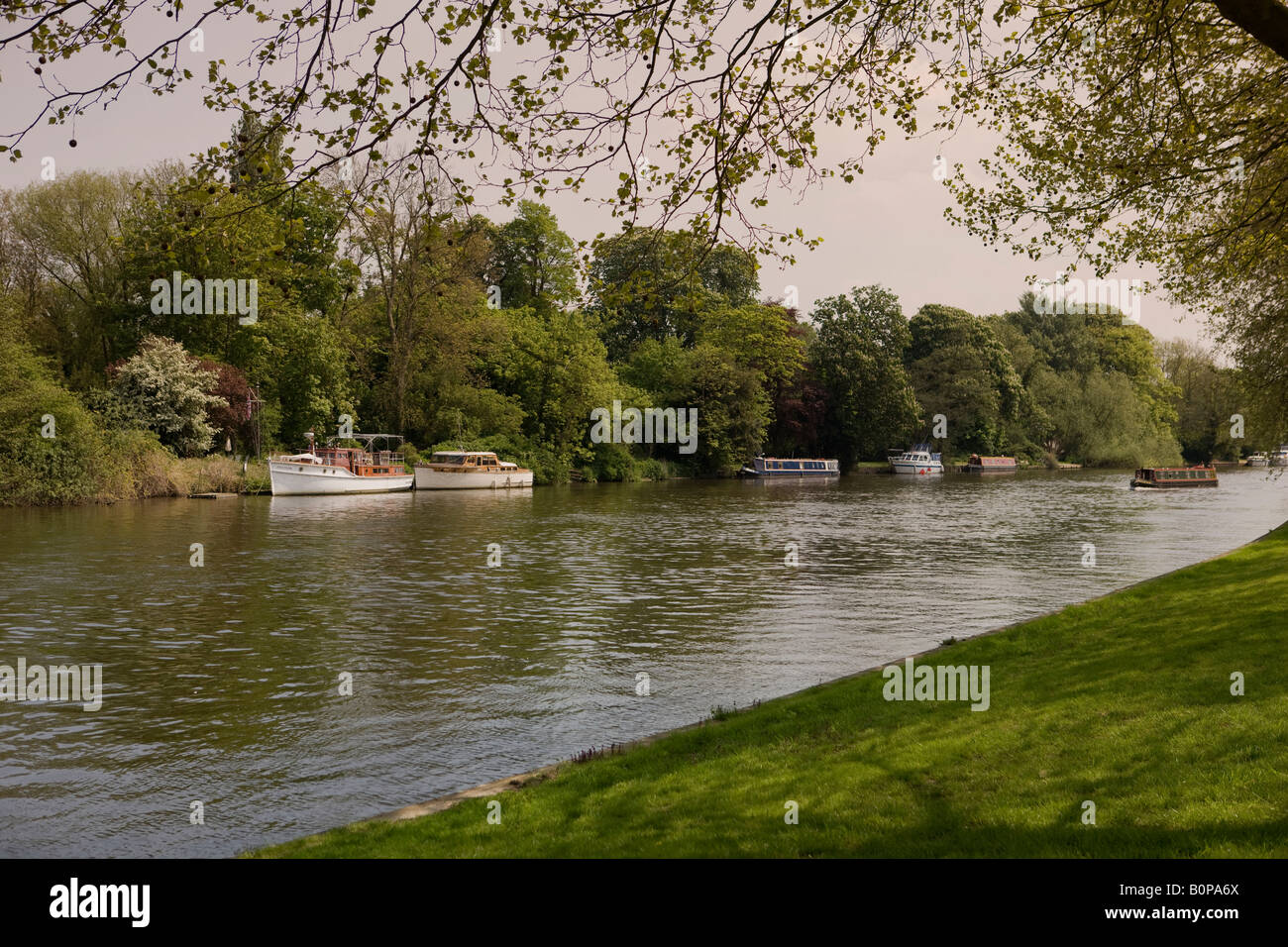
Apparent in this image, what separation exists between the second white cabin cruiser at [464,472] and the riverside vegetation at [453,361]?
4093 mm

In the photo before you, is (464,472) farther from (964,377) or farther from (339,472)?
(964,377)

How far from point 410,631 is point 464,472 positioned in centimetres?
4872

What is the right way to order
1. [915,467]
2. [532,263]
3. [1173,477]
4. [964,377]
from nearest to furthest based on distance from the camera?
[1173,477] < [532,263] < [915,467] < [964,377]

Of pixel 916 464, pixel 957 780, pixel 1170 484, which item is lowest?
pixel 957 780

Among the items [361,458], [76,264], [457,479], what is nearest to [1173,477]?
[457,479]

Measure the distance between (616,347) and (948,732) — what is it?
90228mm

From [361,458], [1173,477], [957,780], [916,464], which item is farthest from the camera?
[916,464]

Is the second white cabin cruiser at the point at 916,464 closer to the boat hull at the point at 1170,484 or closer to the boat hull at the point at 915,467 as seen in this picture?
the boat hull at the point at 915,467

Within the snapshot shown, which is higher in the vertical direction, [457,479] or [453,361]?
[453,361]

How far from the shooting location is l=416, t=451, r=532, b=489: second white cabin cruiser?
221 ft

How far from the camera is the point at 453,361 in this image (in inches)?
2849
